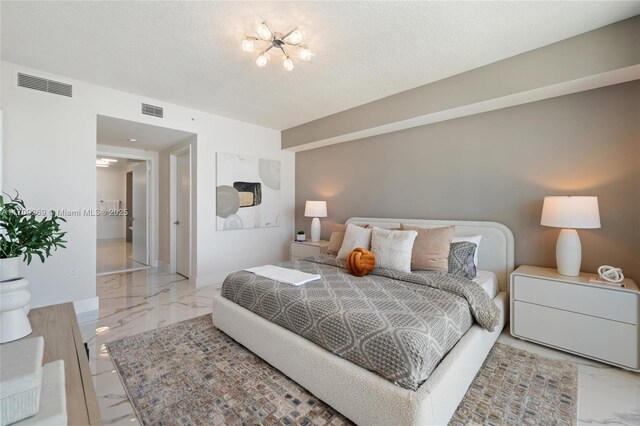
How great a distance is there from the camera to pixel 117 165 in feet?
26.6

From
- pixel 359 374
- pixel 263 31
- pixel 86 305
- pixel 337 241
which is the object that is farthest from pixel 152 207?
pixel 359 374

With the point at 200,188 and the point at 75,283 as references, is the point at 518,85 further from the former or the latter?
the point at 75,283

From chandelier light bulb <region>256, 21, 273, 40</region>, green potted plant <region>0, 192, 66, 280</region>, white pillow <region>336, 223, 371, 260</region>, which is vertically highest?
chandelier light bulb <region>256, 21, 273, 40</region>

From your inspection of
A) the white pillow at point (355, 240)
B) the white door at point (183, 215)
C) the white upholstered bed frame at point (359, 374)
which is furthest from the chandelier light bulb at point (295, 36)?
the white door at point (183, 215)

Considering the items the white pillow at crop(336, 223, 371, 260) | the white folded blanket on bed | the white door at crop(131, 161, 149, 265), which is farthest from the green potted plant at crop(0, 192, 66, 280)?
the white door at crop(131, 161, 149, 265)

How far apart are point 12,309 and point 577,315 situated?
141 inches

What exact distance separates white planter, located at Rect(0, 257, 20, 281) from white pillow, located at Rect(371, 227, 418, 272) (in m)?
2.54

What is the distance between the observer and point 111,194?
8.67 metres

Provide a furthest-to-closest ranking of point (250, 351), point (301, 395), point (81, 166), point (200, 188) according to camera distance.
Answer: point (200, 188)
point (81, 166)
point (250, 351)
point (301, 395)

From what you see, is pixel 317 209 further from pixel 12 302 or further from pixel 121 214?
pixel 121 214

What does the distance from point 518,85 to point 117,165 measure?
9525mm

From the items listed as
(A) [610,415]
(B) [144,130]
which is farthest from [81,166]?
(A) [610,415]

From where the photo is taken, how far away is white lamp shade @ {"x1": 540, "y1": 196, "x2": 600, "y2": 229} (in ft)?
7.26

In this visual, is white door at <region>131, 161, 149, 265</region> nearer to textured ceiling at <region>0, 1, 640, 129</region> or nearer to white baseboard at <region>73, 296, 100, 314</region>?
white baseboard at <region>73, 296, 100, 314</region>
